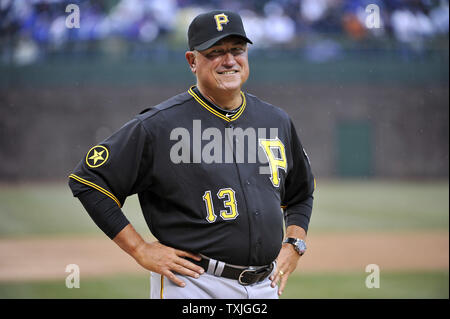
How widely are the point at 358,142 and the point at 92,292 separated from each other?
50.5ft

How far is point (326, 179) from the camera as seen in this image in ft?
65.7

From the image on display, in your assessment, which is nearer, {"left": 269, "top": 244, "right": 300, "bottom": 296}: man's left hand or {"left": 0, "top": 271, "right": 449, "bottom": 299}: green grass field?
{"left": 269, "top": 244, "right": 300, "bottom": 296}: man's left hand

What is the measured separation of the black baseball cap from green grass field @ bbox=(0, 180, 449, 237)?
846 cm

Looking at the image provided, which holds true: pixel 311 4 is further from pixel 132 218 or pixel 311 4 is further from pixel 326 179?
pixel 132 218

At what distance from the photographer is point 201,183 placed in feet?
7.69

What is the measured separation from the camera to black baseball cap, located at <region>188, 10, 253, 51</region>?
2.38m

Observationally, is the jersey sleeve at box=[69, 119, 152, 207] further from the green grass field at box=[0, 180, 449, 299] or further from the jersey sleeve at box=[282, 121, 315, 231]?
the green grass field at box=[0, 180, 449, 299]

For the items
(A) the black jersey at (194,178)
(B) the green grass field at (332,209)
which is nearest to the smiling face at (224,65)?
(A) the black jersey at (194,178)

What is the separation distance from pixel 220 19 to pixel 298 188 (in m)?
0.89

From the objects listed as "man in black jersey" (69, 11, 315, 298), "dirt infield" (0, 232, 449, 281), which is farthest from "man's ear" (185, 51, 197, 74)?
"dirt infield" (0, 232, 449, 281)

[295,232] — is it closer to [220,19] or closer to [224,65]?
[224,65]

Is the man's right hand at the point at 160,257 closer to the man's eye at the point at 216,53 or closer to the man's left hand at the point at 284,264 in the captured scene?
the man's left hand at the point at 284,264

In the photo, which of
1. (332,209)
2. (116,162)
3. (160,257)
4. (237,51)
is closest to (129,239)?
(160,257)
